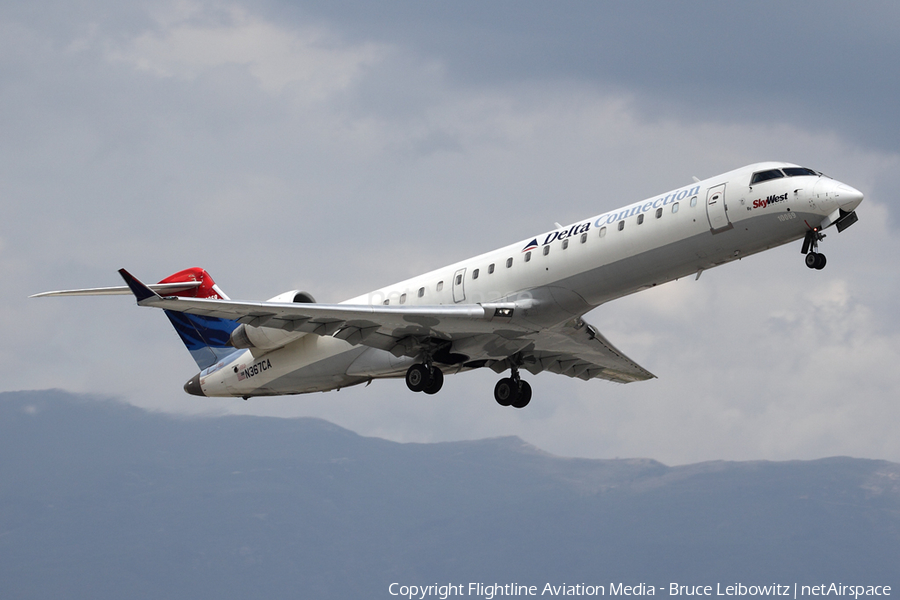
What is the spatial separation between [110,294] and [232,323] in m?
4.85

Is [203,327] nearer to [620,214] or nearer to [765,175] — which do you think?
[620,214]

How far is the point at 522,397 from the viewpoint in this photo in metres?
32.1

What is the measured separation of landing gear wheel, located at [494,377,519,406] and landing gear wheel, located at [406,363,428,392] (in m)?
3.62

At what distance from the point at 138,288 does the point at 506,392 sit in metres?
11.1

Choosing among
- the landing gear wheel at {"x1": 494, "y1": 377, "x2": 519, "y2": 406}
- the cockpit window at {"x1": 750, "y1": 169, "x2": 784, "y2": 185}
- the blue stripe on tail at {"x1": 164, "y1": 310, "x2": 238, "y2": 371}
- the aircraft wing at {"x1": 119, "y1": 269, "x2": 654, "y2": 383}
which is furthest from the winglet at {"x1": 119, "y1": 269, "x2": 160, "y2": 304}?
the cockpit window at {"x1": 750, "y1": 169, "x2": 784, "y2": 185}

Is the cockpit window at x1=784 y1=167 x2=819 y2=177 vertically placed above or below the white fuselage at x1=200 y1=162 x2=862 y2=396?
above

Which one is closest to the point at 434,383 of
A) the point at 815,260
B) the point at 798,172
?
the point at 815,260

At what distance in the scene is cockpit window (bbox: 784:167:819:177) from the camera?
80.9 ft

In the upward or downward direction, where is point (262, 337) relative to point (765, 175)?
downward

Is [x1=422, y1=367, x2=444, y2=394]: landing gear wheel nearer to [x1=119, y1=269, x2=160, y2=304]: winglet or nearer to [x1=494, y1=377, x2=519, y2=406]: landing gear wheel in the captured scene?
[x1=494, y1=377, x2=519, y2=406]: landing gear wheel

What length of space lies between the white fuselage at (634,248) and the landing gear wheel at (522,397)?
10.0 feet

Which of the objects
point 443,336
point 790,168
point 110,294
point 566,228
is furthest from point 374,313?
point 790,168

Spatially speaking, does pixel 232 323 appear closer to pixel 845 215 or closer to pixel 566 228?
pixel 566 228

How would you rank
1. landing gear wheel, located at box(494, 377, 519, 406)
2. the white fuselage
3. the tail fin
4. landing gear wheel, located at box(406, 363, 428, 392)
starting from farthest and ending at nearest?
the tail fin
landing gear wheel, located at box(494, 377, 519, 406)
landing gear wheel, located at box(406, 363, 428, 392)
the white fuselage
